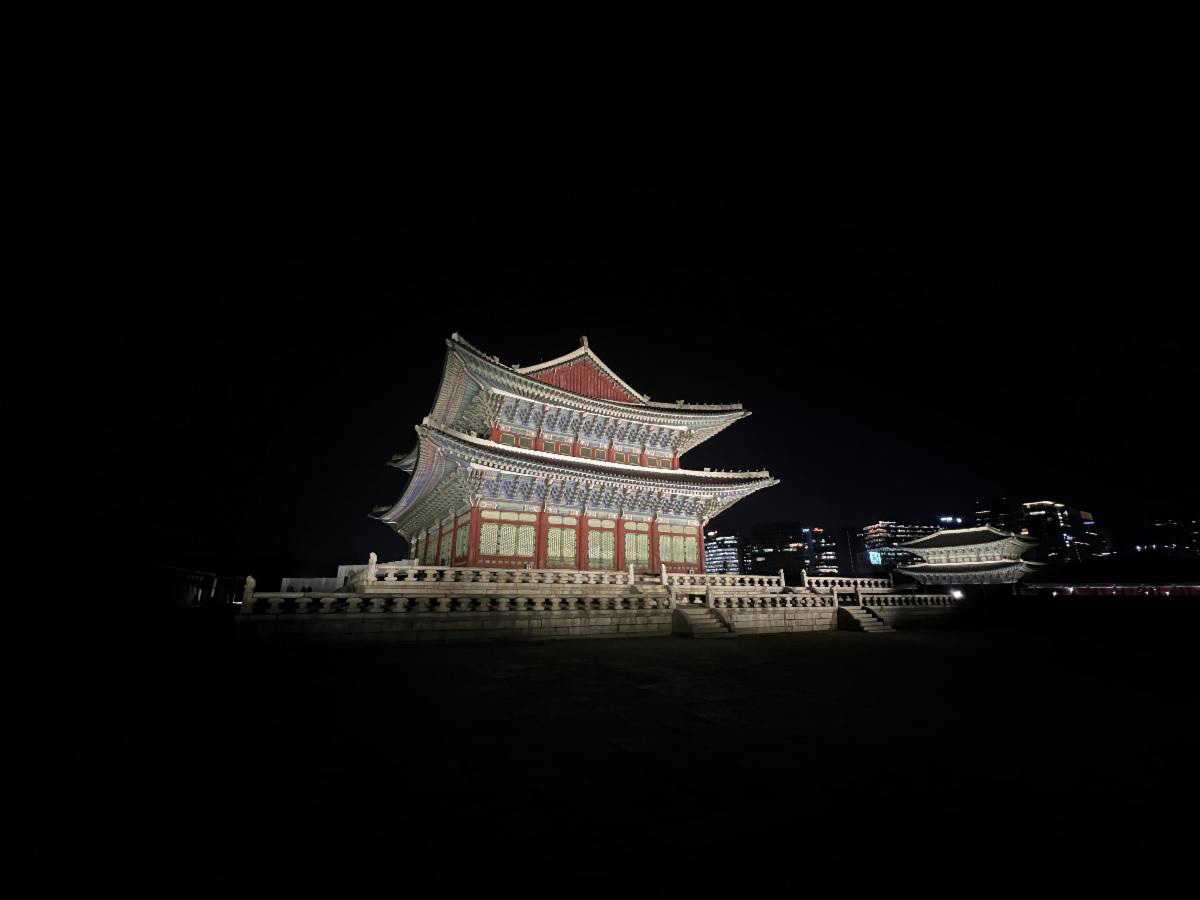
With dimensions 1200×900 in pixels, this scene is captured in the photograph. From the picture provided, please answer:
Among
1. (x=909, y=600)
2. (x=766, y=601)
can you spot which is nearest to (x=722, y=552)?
(x=909, y=600)

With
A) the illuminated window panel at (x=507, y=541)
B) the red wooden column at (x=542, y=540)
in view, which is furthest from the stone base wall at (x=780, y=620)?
the illuminated window panel at (x=507, y=541)

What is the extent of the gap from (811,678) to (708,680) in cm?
161

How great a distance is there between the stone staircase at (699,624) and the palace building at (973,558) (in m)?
41.4

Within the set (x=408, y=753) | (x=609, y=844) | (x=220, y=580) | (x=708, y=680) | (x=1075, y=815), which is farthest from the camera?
→ (x=220, y=580)

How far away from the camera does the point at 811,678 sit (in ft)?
24.5

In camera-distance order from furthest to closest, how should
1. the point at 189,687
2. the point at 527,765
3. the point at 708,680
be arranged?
1. the point at 708,680
2. the point at 189,687
3. the point at 527,765

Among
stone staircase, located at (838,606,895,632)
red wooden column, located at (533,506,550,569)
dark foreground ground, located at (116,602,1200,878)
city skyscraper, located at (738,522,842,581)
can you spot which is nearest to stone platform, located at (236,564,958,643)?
stone staircase, located at (838,606,895,632)

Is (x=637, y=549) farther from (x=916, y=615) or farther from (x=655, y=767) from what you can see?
(x=655, y=767)

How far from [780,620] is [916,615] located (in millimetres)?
7802

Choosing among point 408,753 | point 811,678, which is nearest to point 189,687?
point 408,753

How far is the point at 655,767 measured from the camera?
3607mm

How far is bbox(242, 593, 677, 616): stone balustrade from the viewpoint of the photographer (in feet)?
37.2

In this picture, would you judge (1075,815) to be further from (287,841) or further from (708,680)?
(708,680)

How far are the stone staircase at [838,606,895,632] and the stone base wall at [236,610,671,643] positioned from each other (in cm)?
693
